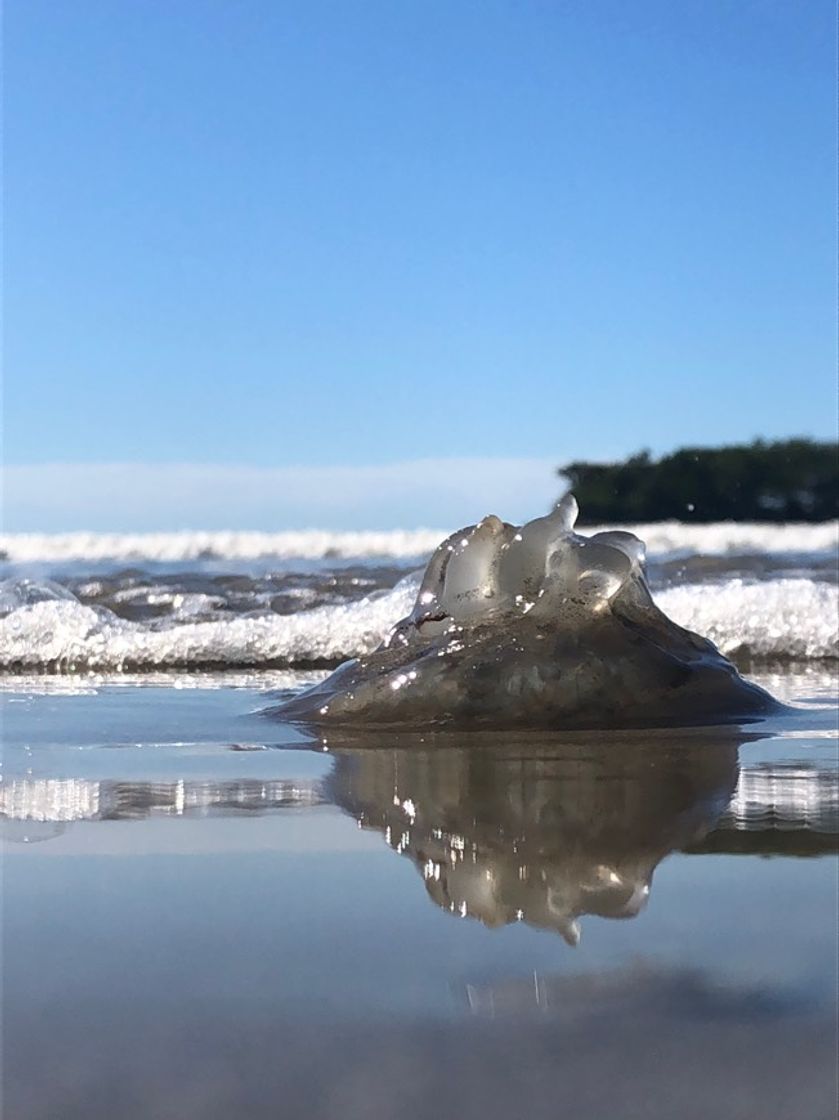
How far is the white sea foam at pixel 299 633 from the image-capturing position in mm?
3742

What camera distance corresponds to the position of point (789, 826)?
1.11m

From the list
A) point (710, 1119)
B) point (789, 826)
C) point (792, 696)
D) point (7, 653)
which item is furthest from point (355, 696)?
point (7, 653)

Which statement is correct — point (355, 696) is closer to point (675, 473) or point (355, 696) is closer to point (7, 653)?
point (7, 653)


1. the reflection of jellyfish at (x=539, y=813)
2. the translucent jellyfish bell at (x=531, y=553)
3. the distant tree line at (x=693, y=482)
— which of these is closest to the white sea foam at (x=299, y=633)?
the translucent jellyfish bell at (x=531, y=553)

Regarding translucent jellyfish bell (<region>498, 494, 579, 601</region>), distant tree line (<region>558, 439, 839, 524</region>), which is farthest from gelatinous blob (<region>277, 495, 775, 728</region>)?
distant tree line (<region>558, 439, 839, 524</region>)

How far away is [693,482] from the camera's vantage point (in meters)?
17.5

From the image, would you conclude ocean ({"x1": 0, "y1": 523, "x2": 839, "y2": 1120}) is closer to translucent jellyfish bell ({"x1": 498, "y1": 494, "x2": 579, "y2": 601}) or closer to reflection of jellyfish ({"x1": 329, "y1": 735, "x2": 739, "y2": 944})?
reflection of jellyfish ({"x1": 329, "y1": 735, "x2": 739, "y2": 944})

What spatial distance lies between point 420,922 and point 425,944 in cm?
5

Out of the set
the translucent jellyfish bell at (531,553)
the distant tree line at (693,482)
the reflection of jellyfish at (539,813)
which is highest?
the distant tree line at (693,482)

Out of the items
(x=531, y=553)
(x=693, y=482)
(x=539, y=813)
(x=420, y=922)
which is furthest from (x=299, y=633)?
(x=693, y=482)

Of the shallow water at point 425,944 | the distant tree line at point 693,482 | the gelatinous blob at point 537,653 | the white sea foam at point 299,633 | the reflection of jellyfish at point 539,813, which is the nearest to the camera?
the shallow water at point 425,944

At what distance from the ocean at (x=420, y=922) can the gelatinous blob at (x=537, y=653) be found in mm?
101

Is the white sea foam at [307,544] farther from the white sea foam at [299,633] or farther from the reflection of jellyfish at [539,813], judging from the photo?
the reflection of jellyfish at [539,813]

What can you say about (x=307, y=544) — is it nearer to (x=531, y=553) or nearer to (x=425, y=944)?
(x=531, y=553)
